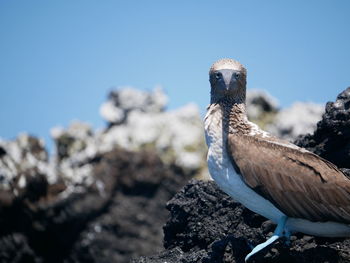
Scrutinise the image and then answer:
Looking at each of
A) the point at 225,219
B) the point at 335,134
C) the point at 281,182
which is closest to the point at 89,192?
the point at 225,219

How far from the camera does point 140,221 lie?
17828 millimetres

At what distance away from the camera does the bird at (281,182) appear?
20.3 feet

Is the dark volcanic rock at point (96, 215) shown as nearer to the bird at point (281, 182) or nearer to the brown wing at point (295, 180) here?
the bird at point (281, 182)

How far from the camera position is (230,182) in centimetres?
657

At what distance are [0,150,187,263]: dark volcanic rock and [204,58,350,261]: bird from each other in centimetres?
1101

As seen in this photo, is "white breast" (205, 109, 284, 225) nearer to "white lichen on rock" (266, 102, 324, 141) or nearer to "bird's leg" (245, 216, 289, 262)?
"bird's leg" (245, 216, 289, 262)

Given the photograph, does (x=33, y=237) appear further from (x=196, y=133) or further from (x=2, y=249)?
(x=196, y=133)

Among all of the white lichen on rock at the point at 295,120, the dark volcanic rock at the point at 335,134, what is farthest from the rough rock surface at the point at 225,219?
the white lichen on rock at the point at 295,120

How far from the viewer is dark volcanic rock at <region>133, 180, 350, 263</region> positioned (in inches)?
250

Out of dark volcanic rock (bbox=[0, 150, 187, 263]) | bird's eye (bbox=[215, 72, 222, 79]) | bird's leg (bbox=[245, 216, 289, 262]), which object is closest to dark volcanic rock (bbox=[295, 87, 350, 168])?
bird's eye (bbox=[215, 72, 222, 79])

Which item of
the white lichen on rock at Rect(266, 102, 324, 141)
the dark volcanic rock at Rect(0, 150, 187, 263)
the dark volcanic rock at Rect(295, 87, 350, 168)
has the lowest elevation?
the dark volcanic rock at Rect(295, 87, 350, 168)

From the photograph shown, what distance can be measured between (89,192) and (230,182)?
38.6 ft

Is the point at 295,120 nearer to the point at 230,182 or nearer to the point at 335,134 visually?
the point at 335,134

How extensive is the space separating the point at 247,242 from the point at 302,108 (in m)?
16.5
